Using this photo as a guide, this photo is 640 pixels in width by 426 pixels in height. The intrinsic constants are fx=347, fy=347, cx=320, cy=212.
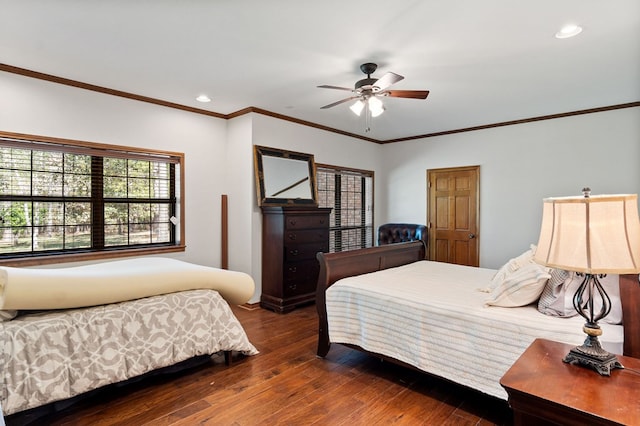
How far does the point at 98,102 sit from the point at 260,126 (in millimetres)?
1779

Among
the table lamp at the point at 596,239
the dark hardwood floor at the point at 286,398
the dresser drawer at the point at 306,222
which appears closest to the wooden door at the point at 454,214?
the dresser drawer at the point at 306,222

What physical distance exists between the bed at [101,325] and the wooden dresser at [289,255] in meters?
1.43

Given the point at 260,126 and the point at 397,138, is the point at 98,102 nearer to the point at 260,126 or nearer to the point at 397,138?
the point at 260,126

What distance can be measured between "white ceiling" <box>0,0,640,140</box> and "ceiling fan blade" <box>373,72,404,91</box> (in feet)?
0.78

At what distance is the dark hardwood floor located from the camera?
207cm

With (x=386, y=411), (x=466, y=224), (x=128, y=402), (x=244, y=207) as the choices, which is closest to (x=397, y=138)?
(x=466, y=224)

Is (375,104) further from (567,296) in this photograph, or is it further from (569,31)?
(567,296)

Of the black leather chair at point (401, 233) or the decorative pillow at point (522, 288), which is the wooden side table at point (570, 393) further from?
the black leather chair at point (401, 233)

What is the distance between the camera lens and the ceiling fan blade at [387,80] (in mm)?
2662

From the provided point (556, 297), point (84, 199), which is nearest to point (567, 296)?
point (556, 297)

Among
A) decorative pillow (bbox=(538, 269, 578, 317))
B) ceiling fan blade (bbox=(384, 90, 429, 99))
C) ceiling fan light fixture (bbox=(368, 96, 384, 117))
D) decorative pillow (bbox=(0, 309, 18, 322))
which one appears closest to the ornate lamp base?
decorative pillow (bbox=(538, 269, 578, 317))

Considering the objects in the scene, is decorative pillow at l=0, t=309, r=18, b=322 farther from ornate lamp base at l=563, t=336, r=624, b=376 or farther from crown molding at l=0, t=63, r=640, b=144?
ornate lamp base at l=563, t=336, r=624, b=376

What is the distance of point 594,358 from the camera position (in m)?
1.35

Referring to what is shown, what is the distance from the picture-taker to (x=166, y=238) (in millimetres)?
4312
